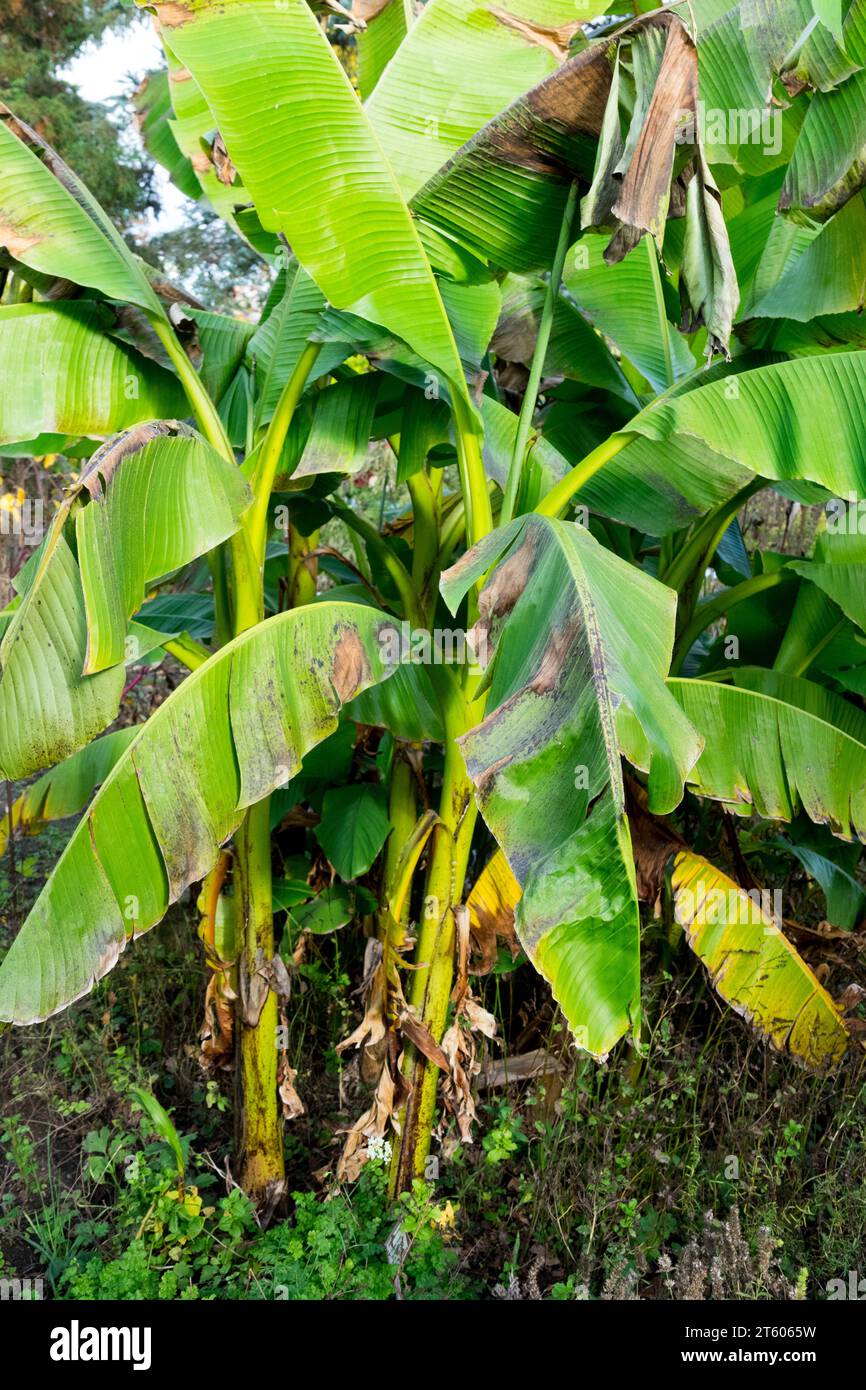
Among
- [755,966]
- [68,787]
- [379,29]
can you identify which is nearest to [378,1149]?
[755,966]

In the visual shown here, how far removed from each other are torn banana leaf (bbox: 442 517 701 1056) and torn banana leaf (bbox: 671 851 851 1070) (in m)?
1.07

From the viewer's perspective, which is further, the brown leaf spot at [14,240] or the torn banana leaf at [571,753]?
the brown leaf spot at [14,240]

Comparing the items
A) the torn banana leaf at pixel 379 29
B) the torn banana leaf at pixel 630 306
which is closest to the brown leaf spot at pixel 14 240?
the torn banana leaf at pixel 379 29

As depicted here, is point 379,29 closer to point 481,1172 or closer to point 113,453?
point 113,453

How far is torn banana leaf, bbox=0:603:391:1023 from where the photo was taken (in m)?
2.05

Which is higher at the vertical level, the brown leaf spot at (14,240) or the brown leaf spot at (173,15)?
the brown leaf spot at (173,15)

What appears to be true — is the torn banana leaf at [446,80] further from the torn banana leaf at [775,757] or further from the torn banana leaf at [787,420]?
the torn banana leaf at [775,757]

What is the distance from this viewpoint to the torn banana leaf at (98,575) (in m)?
1.90

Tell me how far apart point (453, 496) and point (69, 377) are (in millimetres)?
1247

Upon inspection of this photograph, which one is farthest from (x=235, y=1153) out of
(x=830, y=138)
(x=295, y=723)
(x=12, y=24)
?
(x=12, y=24)

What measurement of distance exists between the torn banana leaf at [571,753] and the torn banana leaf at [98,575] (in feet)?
1.92

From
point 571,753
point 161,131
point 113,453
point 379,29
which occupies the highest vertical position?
point 161,131

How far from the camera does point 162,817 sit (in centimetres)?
212

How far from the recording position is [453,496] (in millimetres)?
3152
